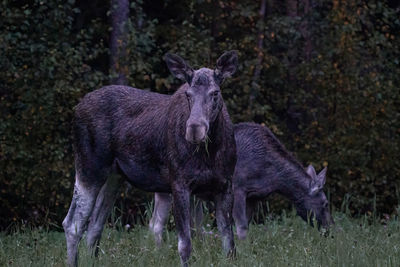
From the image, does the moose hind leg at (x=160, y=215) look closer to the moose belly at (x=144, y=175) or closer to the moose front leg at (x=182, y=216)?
the moose belly at (x=144, y=175)

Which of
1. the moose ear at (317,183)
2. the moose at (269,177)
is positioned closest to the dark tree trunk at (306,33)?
the moose at (269,177)

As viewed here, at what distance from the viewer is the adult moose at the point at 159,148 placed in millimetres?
7562

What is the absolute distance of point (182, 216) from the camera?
7523mm

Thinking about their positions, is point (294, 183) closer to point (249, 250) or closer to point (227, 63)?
point (249, 250)

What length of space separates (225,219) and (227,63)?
1.56m

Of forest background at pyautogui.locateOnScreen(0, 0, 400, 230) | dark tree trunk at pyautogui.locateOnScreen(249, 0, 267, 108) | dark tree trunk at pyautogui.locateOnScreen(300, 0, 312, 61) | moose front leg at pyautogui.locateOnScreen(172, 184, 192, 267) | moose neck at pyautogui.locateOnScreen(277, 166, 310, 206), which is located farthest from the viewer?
dark tree trunk at pyautogui.locateOnScreen(300, 0, 312, 61)

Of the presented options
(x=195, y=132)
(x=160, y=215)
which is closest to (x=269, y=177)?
(x=160, y=215)

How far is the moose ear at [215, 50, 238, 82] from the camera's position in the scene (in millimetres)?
7922

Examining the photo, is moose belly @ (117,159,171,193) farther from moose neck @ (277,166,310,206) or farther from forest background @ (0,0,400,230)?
forest background @ (0,0,400,230)

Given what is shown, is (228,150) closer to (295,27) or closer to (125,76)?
(125,76)

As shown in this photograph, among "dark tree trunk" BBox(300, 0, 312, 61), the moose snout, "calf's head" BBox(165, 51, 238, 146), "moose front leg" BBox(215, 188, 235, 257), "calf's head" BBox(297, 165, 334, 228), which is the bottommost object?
"calf's head" BBox(297, 165, 334, 228)

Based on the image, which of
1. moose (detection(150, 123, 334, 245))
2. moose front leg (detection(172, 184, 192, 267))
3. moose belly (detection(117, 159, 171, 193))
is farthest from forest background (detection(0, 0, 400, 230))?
moose front leg (detection(172, 184, 192, 267))

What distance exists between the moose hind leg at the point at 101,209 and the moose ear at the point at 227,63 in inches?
74.4

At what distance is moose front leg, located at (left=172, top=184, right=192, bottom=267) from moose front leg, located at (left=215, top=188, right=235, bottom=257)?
333 mm
